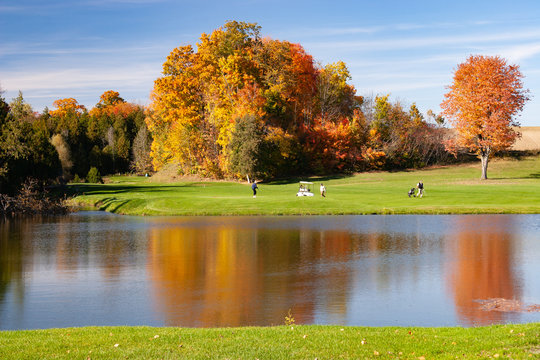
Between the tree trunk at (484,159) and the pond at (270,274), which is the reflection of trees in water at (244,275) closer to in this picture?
the pond at (270,274)

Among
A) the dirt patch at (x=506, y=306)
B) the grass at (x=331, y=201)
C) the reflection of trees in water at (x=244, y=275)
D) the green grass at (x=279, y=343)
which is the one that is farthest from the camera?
the grass at (x=331, y=201)

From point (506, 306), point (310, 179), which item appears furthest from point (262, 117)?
point (506, 306)

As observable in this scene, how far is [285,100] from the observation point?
78.3 m

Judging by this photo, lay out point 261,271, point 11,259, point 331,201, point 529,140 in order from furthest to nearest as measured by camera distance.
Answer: point 529,140
point 331,201
point 11,259
point 261,271

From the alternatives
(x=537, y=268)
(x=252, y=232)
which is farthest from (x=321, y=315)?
(x=252, y=232)

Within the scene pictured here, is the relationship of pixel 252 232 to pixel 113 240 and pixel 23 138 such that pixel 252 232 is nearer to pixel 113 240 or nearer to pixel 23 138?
pixel 113 240

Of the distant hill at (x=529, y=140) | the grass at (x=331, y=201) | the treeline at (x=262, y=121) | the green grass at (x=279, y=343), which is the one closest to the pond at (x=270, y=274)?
the green grass at (x=279, y=343)

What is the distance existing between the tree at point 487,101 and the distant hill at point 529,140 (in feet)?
108

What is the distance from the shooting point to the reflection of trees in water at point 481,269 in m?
15.6

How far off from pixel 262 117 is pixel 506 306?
192 feet

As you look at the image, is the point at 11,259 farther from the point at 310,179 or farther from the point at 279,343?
the point at 310,179

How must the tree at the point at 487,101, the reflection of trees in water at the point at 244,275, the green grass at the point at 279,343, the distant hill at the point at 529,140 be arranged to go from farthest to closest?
the distant hill at the point at 529,140 → the tree at the point at 487,101 → the reflection of trees in water at the point at 244,275 → the green grass at the point at 279,343

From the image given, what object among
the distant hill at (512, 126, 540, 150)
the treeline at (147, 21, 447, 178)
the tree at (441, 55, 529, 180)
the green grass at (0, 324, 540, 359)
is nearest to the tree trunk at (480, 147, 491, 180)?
the tree at (441, 55, 529, 180)

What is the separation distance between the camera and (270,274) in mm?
→ 20734
